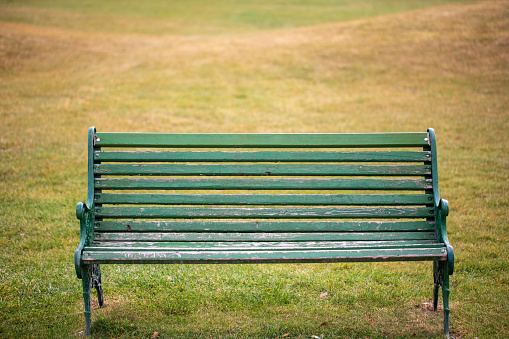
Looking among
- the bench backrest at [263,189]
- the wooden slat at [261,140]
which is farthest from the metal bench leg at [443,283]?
the wooden slat at [261,140]

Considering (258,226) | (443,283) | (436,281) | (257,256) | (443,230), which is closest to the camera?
(257,256)

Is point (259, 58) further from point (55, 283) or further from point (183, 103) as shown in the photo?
point (55, 283)

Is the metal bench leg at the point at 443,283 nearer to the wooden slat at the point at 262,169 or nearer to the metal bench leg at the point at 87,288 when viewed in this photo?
the wooden slat at the point at 262,169

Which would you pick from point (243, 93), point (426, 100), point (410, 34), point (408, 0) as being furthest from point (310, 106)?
point (408, 0)

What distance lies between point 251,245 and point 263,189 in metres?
0.46

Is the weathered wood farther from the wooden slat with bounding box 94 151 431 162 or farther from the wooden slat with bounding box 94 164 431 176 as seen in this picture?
the wooden slat with bounding box 94 151 431 162

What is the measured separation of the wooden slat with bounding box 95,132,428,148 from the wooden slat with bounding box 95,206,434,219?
528 mm

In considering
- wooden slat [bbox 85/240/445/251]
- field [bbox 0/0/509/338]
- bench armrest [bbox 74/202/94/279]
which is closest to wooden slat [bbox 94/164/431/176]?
bench armrest [bbox 74/202/94/279]

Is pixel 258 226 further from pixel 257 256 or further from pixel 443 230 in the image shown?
pixel 443 230

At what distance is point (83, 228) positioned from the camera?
329cm

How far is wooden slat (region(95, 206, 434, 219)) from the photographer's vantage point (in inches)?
141

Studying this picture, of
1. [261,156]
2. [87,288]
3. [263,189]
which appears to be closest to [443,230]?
[263,189]

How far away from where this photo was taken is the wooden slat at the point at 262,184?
141 inches

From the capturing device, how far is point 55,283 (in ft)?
12.8
